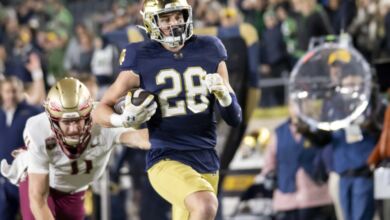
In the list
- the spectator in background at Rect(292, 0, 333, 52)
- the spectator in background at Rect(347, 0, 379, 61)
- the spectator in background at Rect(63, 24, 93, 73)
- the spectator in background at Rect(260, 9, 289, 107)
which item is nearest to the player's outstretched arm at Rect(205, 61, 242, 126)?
Result: the spectator in background at Rect(347, 0, 379, 61)

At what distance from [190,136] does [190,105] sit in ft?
0.57

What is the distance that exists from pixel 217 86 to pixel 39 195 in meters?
1.32

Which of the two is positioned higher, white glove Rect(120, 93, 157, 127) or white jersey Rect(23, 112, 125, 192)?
white glove Rect(120, 93, 157, 127)

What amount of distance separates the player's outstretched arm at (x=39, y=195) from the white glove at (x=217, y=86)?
1.20 m

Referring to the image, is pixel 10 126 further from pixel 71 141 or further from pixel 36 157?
pixel 71 141

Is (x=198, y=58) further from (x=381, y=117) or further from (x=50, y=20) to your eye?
(x=50, y=20)

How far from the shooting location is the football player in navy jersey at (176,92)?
6586 mm

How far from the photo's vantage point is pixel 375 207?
31.0ft

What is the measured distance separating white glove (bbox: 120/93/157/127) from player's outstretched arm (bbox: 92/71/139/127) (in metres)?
0.21

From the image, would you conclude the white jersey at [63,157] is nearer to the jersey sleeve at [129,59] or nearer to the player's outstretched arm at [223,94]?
the jersey sleeve at [129,59]

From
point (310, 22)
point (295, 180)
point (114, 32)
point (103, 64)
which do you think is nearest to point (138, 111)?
point (114, 32)

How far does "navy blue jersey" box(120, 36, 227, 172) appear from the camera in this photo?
21.7ft

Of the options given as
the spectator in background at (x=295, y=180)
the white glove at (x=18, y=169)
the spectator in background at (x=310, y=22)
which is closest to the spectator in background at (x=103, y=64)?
the spectator in background at (x=310, y=22)

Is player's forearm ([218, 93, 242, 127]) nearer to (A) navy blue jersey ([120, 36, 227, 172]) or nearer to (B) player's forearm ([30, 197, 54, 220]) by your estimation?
(A) navy blue jersey ([120, 36, 227, 172])
